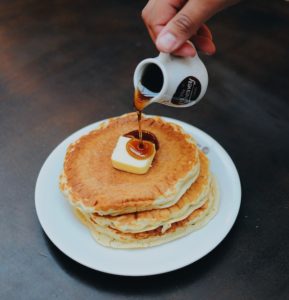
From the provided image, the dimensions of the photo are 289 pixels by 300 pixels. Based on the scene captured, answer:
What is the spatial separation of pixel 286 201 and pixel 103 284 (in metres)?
0.78

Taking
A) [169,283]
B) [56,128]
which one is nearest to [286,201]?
[169,283]

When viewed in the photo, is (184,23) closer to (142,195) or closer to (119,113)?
(142,195)

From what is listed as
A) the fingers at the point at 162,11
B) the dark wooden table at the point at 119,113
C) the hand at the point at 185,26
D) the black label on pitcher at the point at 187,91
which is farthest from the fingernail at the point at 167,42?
the dark wooden table at the point at 119,113

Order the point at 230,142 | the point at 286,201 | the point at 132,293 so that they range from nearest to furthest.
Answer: the point at 132,293 < the point at 286,201 < the point at 230,142

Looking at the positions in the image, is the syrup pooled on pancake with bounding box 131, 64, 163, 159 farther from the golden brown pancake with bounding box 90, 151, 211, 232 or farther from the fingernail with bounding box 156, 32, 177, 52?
the golden brown pancake with bounding box 90, 151, 211, 232

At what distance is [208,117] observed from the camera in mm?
2023

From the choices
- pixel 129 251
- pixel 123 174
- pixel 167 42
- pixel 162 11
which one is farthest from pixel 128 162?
pixel 162 11

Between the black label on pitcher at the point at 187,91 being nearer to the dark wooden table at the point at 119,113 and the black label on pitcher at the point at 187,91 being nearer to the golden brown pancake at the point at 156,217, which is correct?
the golden brown pancake at the point at 156,217

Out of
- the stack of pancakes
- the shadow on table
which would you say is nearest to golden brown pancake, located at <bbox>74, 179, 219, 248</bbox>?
the stack of pancakes

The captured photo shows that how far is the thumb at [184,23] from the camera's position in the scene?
138cm

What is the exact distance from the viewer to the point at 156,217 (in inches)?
55.5

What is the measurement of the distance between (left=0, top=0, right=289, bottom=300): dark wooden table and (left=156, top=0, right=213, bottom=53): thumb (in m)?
0.65

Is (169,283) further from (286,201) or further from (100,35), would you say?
(100,35)

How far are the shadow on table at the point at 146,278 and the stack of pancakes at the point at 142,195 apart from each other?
113mm
